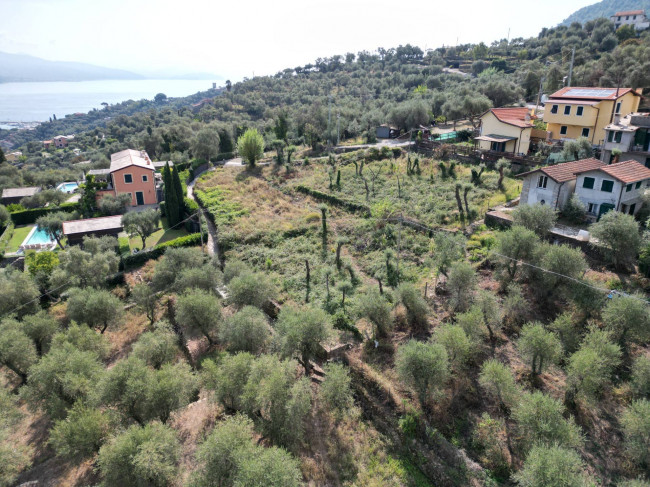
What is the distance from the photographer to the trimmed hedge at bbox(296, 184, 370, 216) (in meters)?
39.6

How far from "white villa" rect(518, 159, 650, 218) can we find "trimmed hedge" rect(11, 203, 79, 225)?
173ft

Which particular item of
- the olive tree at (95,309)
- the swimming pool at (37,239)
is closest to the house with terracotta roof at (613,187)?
the olive tree at (95,309)

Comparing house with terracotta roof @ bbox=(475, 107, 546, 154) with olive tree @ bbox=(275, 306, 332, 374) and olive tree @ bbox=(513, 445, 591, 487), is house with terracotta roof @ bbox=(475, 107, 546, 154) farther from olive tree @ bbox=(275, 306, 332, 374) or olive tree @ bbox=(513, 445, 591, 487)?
olive tree @ bbox=(513, 445, 591, 487)

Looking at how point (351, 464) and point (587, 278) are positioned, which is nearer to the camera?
point (351, 464)

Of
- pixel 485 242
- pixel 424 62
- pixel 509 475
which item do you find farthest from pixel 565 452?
pixel 424 62

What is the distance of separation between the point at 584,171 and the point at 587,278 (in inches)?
375

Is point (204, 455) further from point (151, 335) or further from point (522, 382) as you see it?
point (522, 382)

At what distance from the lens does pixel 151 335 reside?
77.3 ft

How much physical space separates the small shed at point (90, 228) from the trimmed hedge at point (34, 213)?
11593 mm

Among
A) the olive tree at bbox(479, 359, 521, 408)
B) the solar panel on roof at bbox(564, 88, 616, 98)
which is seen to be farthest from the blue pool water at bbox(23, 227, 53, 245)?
the solar panel on roof at bbox(564, 88, 616, 98)

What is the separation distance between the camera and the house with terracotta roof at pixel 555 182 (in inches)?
1143

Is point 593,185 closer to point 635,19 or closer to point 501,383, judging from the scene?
point 501,383

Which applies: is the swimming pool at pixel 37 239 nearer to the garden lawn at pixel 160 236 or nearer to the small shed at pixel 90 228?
the small shed at pixel 90 228

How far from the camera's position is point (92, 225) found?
1591 inches
